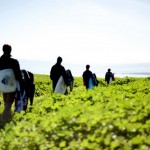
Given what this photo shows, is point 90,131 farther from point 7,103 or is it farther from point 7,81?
point 7,103

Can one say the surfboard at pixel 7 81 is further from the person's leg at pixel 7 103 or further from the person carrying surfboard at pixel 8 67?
the person's leg at pixel 7 103

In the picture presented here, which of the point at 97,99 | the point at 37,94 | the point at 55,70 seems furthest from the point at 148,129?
the point at 37,94

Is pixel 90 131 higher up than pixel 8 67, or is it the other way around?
pixel 8 67

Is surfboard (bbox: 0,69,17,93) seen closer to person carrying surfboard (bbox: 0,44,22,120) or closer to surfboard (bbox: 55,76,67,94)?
person carrying surfboard (bbox: 0,44,22,120)

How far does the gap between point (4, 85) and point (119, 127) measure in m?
5.89

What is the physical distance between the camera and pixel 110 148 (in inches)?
211

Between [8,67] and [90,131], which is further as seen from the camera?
[8,67]

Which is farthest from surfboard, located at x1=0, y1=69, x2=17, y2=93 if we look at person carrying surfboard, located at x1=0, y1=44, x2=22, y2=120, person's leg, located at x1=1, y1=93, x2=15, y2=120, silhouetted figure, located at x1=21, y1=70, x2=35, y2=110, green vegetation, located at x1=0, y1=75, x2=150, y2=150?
green vegetation, located at x1=0, y1=75, x2=150, y2=150

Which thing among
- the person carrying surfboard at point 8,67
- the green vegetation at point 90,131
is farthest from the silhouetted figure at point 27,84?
the green vegetation at point 90,131

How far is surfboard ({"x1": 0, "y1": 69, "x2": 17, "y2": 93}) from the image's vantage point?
36.0 ft

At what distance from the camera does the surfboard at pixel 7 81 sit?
36.0 feet

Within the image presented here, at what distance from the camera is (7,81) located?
1102cm

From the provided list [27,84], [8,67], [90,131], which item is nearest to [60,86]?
[27,84]

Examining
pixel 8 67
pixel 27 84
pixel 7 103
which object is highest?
pixel 8 67
